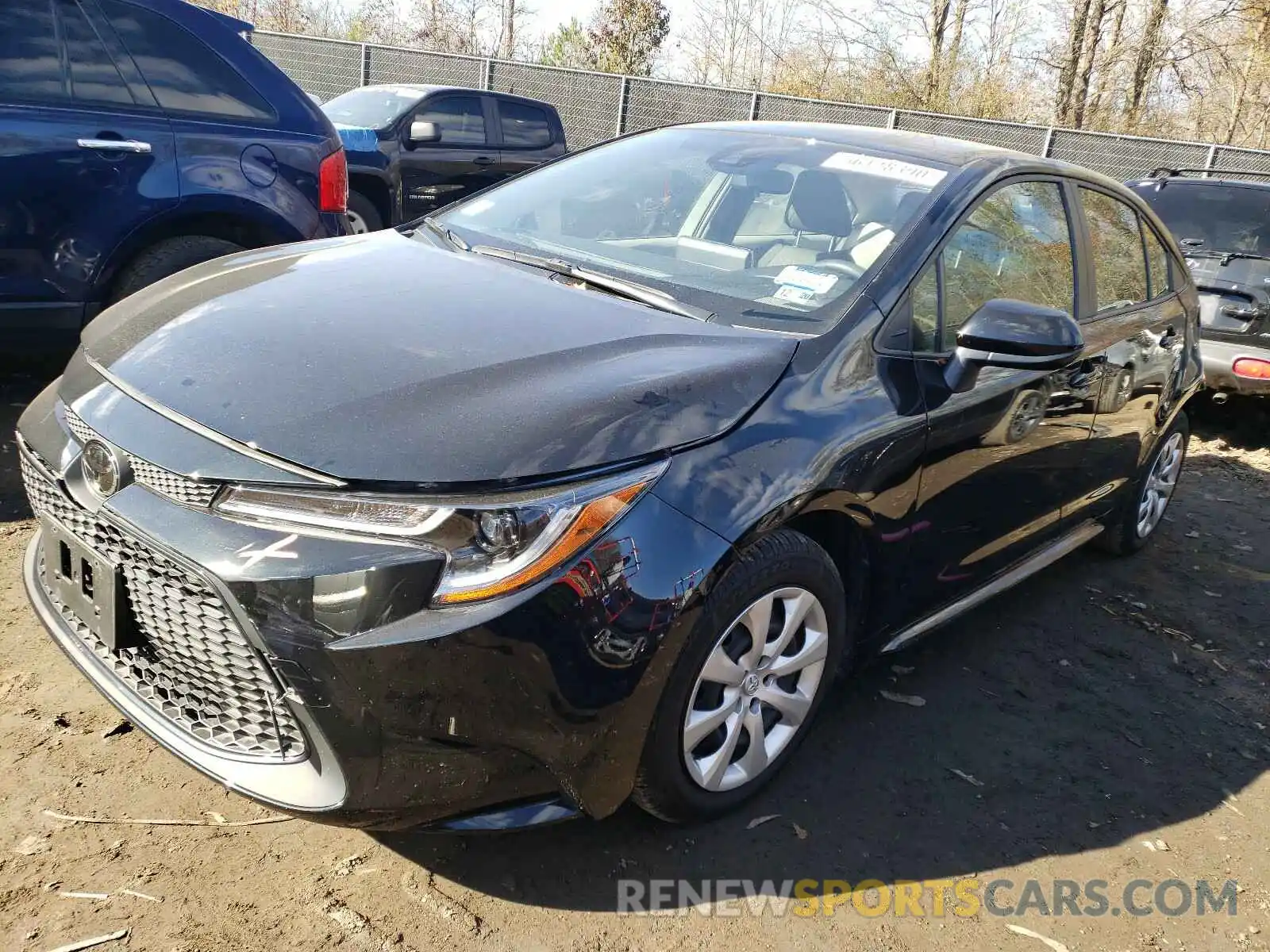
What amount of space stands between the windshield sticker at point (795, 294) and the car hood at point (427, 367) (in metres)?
0.25

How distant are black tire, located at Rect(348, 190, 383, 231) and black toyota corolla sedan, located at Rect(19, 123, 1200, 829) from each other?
6.15 m

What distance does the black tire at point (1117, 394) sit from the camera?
365 cm

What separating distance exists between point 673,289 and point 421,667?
137 cm

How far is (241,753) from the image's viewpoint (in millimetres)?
2035

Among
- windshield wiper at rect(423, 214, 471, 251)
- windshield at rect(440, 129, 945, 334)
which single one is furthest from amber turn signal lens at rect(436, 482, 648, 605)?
windshield wiper at rect(423, 214, 471, 251)

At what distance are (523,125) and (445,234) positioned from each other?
8781 mm

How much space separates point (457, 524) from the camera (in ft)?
6.29

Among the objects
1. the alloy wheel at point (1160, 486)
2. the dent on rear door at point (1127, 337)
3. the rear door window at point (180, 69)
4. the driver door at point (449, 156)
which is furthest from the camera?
the driver door at point (449, 156)

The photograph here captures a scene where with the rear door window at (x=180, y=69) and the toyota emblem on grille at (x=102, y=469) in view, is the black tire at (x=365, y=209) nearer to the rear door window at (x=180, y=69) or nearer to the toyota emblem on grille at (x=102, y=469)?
the rear door window at (x=180, y=69)

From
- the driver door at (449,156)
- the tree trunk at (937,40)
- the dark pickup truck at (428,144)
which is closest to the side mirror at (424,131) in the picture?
the dark pickup truck at (428,144)

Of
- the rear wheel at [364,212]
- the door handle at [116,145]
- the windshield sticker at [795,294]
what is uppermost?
the door handle at [116,145]

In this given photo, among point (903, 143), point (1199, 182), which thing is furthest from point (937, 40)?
point (903, 143)

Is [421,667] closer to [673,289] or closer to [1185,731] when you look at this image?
[673,289]

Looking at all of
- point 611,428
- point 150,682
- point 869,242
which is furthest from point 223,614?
point 869,242
